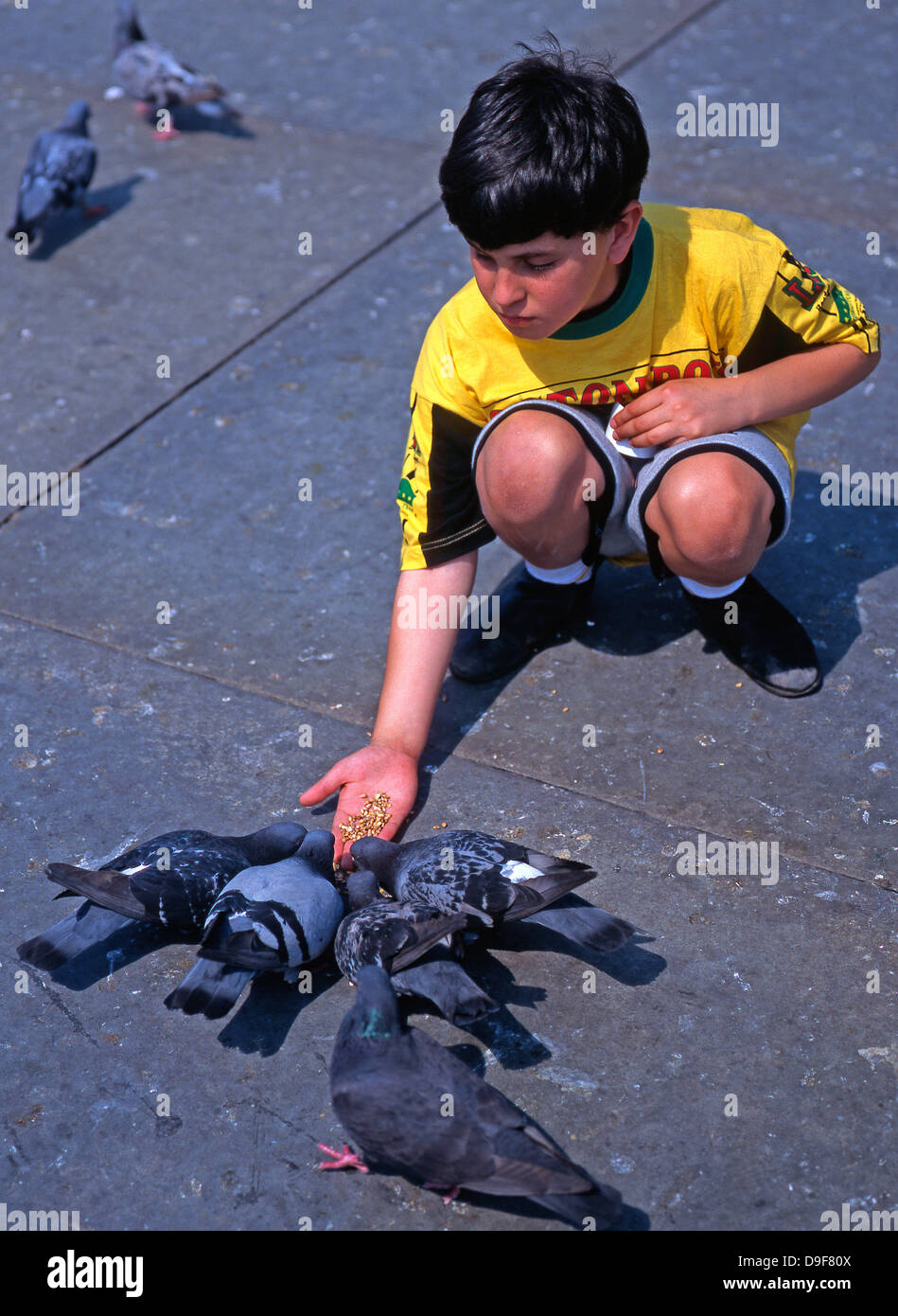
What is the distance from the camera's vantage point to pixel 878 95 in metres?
5.64

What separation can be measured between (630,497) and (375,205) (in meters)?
2.74

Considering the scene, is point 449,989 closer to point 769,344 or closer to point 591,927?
point 591,927

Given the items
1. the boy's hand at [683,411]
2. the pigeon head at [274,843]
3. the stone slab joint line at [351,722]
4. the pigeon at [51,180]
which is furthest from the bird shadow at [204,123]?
the pigeon head at [274,843]

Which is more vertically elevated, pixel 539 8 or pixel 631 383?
pixel 539 8

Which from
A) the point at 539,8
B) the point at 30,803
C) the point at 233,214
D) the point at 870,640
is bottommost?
the point at 30,803

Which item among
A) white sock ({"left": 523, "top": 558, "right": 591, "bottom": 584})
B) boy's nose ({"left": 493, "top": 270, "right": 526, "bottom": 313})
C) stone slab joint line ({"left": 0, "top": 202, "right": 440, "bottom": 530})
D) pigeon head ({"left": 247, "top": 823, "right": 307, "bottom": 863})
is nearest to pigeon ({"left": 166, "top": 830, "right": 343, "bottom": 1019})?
pigeon head ({"left": 247, "top": 823, "right": 307, "bottom": 863})

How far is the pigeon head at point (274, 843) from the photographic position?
8.18ft

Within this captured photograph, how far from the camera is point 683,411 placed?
8.90ft

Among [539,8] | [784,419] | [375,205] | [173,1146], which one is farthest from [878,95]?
[173,1146]

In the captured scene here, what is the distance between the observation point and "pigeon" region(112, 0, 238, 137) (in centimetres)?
553

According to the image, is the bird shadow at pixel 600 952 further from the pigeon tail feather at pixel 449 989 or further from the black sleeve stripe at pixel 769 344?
the black sleeve stripe at pixel 769 344
